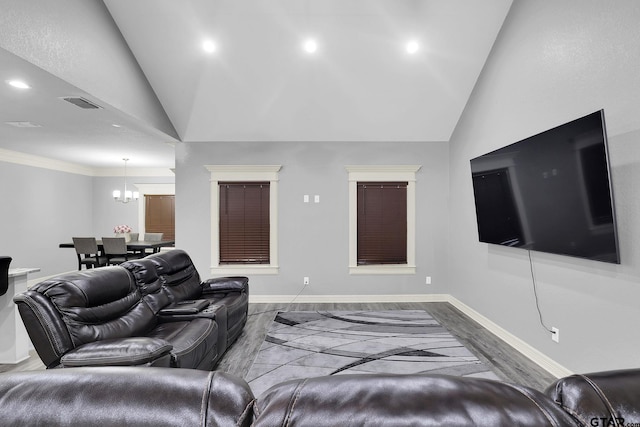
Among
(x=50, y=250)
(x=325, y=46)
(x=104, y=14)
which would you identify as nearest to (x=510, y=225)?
(x=325, y=46)

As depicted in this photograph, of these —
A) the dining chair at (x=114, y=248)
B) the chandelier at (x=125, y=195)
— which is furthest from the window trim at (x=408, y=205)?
the chandelier at (x=125, y=195)

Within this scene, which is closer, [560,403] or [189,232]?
[560,403]

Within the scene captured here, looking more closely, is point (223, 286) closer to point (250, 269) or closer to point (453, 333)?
point (250, 269)

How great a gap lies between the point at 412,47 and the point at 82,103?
3.90 meters

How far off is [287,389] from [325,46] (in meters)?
4.13

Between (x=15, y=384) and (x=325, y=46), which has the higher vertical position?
(x=325, y=46)

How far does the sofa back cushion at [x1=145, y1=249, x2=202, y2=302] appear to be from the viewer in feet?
11.0

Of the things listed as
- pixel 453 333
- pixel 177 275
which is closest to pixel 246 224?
pixel 177 275

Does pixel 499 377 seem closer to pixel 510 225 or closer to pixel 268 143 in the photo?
pixel 510 225

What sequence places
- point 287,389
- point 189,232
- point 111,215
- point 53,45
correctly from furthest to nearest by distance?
point 111,215
point 189,232
point 53,45
point 287,389

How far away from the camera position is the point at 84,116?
404 centimetres

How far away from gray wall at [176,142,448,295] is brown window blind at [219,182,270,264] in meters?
0.25

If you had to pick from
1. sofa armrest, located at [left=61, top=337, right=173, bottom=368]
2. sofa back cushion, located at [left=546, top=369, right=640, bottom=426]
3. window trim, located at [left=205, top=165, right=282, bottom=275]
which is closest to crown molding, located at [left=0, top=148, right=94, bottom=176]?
window trim, located at [left=205, top=165, right=282, bottom=275]

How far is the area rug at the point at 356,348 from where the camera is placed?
116 inches
